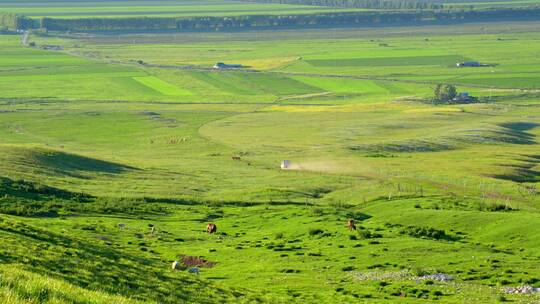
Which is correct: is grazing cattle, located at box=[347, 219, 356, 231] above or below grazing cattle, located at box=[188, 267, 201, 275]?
below

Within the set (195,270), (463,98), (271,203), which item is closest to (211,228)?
(271,203)

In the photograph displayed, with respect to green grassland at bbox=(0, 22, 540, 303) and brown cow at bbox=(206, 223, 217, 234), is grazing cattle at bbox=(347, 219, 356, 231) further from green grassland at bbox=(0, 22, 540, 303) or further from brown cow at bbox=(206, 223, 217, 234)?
brown cow at bbox=(206, 223, 217, 234)

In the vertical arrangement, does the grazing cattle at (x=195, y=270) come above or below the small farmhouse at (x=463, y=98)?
above

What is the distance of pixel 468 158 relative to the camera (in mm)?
113562

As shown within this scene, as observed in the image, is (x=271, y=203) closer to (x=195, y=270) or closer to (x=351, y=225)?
(x=351, y=225)

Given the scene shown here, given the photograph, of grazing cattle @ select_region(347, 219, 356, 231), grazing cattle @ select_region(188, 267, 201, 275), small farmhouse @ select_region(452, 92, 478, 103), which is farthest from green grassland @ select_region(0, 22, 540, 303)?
small farmhouse @ select_region(452, 92, 478, 103)

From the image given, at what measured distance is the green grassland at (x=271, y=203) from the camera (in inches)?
1800

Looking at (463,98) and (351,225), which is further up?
(351,225)

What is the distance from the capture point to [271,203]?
3228 inches

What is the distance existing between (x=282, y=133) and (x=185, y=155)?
2341 cm

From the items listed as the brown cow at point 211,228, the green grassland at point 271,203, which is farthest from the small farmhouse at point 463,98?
the brown cow at point 211,228

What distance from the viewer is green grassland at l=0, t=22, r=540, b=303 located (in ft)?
150

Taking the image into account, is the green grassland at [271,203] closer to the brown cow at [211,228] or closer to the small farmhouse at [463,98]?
the brown cow at [211,228]

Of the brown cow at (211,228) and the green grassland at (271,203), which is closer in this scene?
the green grassland at (271,203)
